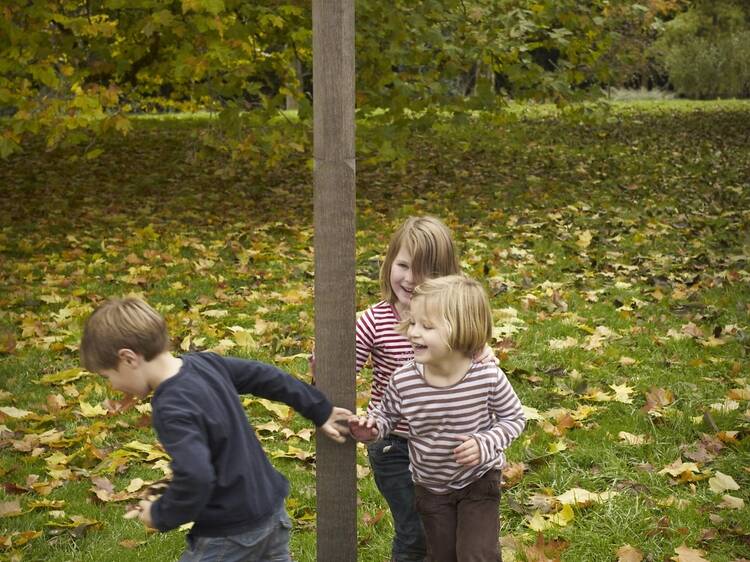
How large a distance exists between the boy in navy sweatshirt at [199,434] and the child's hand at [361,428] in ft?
Result: 0.90

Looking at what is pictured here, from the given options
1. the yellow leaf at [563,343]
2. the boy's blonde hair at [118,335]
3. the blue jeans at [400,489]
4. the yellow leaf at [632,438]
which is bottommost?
the yellow leaf at [563,343]

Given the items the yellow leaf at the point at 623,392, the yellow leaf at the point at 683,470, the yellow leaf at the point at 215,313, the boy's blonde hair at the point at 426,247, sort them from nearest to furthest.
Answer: the boy's blonde hair at the point at 426,247
the yellow leaf at the point at 683,470
the yellow leaf at the point at 623,392
the yellow leaf at the point at 215,313

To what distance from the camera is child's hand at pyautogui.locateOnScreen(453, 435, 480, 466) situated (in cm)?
256

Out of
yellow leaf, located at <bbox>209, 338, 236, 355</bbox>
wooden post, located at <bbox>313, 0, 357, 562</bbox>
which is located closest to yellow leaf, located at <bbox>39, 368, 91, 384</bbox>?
yellow leaf, located at <bbox>209, 338, 236, 355</bbox>

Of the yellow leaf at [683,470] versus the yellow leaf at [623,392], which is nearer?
the yellow leaf at [683,470]

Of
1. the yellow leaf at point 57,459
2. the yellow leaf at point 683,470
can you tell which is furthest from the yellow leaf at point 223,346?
the yellow leaf at point 683,470

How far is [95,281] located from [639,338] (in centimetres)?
445

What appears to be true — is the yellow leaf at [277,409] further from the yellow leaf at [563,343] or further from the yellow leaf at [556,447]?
the yellow leaf at [563,343]

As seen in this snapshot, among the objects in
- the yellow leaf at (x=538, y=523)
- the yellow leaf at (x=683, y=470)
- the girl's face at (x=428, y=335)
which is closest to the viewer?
the girl's face at (x=428, y=335)

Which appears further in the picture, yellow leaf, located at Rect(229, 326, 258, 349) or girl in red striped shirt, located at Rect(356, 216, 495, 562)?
yellow leaf, located at Rect(229, 326, 258, 349)

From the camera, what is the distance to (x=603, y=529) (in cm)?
349

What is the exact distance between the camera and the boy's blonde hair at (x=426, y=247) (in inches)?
113

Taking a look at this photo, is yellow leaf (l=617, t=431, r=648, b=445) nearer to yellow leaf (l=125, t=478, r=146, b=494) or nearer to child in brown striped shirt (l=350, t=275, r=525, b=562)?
child in brown striped shirt (l=350, t=275, r=525, b=562)

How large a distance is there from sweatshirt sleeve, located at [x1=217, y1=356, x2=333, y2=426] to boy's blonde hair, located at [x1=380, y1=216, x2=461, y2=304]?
500 millimetres
